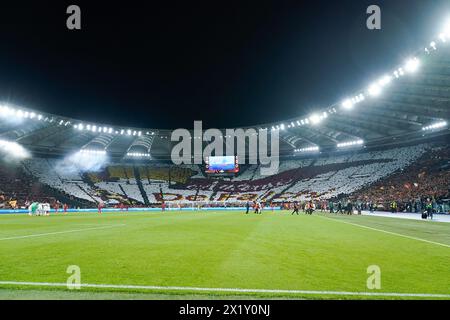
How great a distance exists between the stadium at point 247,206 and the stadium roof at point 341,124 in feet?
0.86

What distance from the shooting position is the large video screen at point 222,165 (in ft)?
221

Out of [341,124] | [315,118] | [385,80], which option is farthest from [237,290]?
[341,124]

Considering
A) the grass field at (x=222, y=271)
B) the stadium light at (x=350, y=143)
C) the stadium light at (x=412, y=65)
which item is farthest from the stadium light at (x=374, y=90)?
the grass field at (x=222, y=271)

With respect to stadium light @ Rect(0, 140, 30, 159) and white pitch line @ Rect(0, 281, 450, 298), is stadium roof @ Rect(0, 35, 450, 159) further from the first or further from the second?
white pitch line @ Rect(0, 281, 450, 298)

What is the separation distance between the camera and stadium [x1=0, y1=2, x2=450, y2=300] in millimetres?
5543

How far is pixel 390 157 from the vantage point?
196ft

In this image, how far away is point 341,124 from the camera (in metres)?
63.7

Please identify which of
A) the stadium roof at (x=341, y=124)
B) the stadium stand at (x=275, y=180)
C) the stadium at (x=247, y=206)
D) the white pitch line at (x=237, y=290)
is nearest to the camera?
the white pitch line at (x=237, y=290)

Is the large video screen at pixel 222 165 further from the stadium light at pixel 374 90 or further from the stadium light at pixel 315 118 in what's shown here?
the stadium light at pixel 374 90

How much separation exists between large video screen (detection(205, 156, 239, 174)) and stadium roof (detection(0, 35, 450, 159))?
11416mm

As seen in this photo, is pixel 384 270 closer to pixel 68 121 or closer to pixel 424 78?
pixel 424 78

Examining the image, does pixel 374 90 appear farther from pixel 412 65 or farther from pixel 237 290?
pixel 237 290
